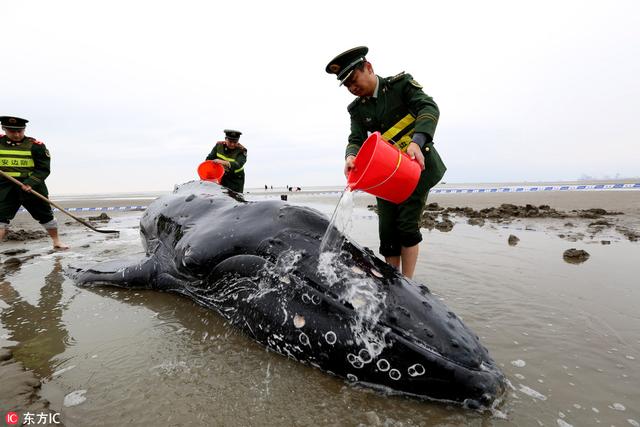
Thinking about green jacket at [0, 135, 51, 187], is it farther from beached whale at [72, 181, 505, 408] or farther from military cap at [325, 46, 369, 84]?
military cap at [325, 46, 369, 84]

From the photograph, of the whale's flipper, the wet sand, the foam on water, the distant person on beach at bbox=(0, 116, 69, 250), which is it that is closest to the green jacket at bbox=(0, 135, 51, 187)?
the distant person on beach at bbox=(0, 116, 69, 250)

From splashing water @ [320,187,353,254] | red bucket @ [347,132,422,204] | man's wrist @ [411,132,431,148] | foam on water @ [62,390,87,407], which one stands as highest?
man's wrist @ [411,132,431,148]

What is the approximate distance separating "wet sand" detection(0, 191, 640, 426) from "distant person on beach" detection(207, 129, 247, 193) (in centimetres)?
508

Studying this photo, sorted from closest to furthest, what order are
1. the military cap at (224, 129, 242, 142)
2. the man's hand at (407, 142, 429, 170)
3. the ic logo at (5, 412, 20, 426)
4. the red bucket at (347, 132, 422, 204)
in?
the ic logo at (5, 412, 20, 426), the red bucket at (347, 132, 422, 204), the man's hand at (407, 142, 429, 170), the military cap at (224, 129, 242, 142)

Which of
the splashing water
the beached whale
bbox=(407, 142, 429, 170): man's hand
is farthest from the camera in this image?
bbox=(407, 142, 429, 170): man's hand

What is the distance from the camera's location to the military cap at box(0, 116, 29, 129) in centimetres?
695

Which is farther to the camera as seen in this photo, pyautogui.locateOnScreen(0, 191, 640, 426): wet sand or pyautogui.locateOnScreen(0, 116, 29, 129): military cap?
pyautogui.locateOnScreen(0, 116, 29, 129): military cap

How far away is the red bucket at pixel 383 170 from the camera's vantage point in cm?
273

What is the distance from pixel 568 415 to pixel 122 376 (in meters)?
2.77

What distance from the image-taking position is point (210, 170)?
801 cm

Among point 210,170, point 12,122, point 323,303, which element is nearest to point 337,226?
point 323,303

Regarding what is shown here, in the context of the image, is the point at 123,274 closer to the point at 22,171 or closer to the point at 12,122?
the point at 22,171

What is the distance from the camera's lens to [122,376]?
238cm

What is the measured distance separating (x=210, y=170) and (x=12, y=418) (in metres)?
6.52
